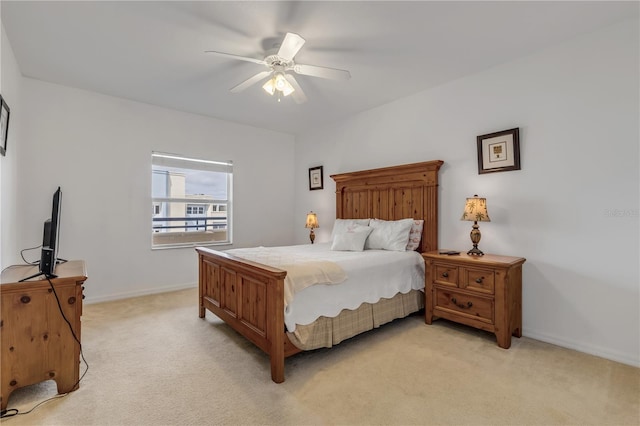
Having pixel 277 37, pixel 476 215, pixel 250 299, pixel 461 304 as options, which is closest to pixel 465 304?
pixel 461 304

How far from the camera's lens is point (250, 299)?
2.40 meters

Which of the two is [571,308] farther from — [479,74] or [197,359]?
[197,359]

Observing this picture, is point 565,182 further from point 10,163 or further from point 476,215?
point 10,163

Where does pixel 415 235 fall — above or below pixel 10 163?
below

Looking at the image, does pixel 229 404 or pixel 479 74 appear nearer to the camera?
pixel 229 404

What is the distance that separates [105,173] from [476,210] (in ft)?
14.4

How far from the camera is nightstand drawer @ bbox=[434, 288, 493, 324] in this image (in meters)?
2.67

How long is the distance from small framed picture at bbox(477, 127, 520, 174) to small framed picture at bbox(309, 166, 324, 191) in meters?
2.57

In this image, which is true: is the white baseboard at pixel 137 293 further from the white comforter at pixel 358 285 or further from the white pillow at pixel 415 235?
the white pillow at pixel 415 235

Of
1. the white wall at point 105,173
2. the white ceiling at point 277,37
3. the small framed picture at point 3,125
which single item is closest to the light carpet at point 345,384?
the white wall at point 105,173

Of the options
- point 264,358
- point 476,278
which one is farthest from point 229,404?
point 476,278

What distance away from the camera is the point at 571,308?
8.56 feet

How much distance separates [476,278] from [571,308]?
796mm

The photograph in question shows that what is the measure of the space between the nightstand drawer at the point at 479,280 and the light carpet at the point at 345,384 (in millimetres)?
458
